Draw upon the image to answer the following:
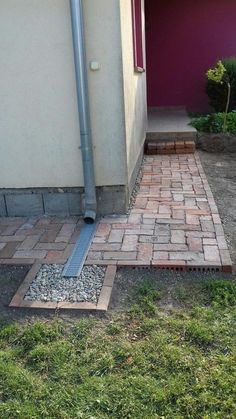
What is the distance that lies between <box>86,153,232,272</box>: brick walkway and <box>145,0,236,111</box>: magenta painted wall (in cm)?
475

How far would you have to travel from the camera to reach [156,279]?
2920mm

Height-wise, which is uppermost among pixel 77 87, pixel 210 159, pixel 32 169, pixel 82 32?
pixel 82 32

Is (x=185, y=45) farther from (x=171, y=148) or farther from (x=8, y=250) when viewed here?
(x=8, y=250)

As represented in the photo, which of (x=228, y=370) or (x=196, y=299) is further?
(x=196, y=299)

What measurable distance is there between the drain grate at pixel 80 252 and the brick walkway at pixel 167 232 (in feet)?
0.17

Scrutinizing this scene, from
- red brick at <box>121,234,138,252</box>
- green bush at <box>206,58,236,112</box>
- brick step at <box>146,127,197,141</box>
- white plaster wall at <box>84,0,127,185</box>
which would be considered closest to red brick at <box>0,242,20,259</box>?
red brick at <box>121,234,138,252</box>

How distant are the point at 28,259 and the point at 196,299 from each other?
135cm

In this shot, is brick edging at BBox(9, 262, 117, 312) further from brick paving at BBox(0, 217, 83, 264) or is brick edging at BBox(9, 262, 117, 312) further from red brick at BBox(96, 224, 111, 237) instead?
red brick at BBox(96, 224, 111, 237)

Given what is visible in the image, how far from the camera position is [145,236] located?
3.50 meters

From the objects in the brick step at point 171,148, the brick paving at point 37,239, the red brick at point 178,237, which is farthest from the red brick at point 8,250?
the brick step at point 171,148

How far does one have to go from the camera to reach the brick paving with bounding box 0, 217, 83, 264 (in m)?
3.28

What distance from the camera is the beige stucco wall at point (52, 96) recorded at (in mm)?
3508

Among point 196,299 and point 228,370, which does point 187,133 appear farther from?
point 228,370

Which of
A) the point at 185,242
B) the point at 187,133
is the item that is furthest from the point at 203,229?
the point at 187,133
